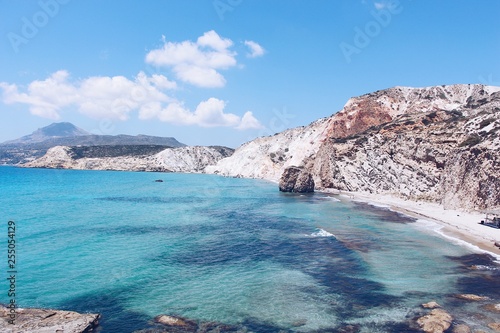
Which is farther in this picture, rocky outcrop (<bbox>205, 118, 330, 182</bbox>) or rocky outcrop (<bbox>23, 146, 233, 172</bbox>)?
rocky outcrop (<bbox>23, 146, 233, 172</bbox>)

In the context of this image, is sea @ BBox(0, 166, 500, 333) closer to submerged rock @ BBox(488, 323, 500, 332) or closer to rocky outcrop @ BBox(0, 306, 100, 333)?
submerged rock @ BBox(488, 323, 500, 332)

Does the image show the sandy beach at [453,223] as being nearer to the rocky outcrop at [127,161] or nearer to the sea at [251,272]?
the sea at [251,272]

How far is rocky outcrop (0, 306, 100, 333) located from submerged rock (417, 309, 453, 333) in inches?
595

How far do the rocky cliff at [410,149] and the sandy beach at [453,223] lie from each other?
2.56 meters

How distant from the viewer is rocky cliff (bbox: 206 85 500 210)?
4734cm

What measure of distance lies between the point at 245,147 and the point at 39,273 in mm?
153687

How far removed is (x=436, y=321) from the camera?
16.9m

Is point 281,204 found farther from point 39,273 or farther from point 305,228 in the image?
point 39,273

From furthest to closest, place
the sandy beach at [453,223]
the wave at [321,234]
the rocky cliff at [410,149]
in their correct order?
the rocky cliff at [410,149]
the wave at [321,234]
the sandy beach at [453,223]

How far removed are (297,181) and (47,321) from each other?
70493mm

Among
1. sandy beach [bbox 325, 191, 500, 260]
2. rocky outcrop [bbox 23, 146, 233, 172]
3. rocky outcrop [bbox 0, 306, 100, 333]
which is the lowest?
rocky outcrop [bbox 0, 306, 100, 333]

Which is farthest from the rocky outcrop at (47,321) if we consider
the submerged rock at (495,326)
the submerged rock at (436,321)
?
the submerged rock at (495,326)

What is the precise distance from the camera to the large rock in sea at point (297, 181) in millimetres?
82750

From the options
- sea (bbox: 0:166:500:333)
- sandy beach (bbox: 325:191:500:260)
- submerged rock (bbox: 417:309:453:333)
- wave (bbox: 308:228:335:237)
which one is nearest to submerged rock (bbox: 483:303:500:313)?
sea (bbox: 0:166:500:333)
